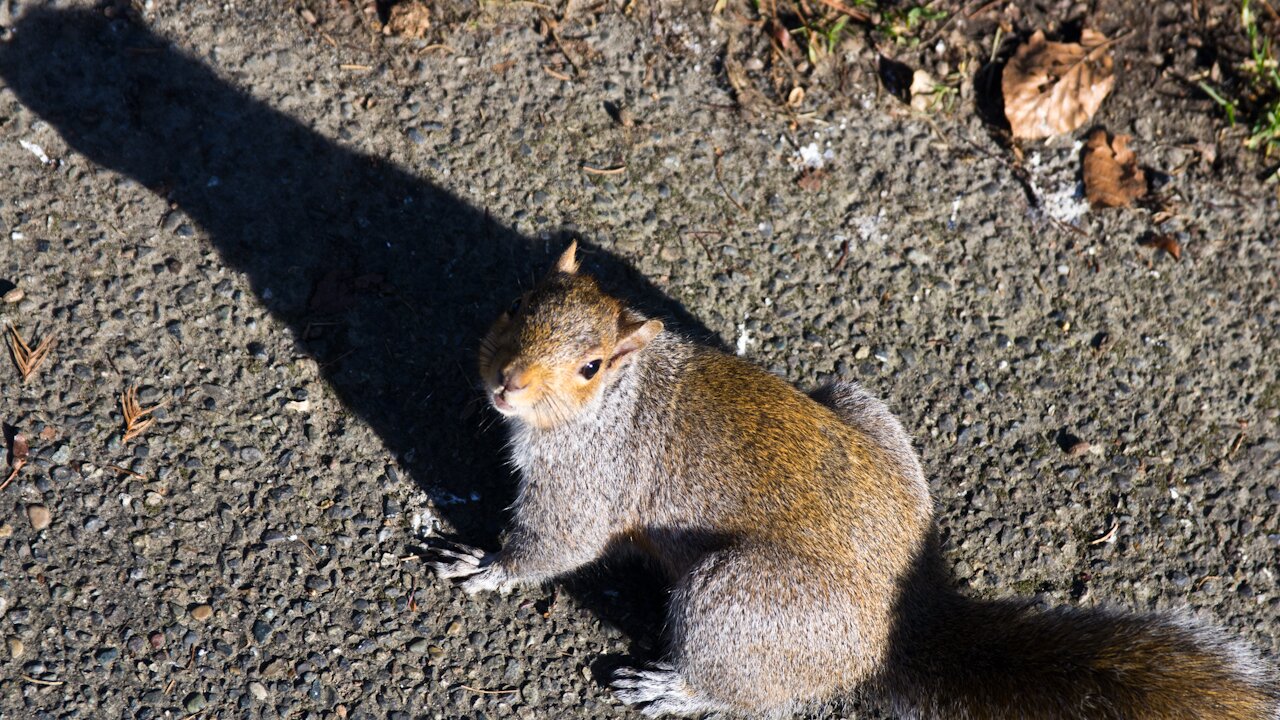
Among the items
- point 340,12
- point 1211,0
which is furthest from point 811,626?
point 1211,0

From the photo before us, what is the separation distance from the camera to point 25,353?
3430 millimetres

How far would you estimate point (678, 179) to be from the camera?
4035 mm

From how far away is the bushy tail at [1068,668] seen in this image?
276 cm

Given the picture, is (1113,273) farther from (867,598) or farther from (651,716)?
(651,716)

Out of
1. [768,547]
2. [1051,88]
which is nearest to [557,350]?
[768,547]

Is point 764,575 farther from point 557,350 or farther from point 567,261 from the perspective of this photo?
point 567,261

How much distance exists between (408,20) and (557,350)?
1.81 meters

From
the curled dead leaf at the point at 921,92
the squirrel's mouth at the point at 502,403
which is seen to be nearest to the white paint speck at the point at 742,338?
the squirrel's mouth at the point at 502,403

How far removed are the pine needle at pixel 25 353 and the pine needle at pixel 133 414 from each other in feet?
1.00

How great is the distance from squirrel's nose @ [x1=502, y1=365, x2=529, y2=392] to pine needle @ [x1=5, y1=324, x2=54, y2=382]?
1707mm

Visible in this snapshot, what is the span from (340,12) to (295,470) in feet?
6.02

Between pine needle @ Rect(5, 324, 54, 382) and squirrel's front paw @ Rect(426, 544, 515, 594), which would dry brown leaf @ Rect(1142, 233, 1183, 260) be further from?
pine needle @ Rect(5, 324, 54, 382)

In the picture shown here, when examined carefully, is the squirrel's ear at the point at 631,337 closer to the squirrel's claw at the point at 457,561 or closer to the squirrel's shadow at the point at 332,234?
the squirrel's shadow at the point at 332,234

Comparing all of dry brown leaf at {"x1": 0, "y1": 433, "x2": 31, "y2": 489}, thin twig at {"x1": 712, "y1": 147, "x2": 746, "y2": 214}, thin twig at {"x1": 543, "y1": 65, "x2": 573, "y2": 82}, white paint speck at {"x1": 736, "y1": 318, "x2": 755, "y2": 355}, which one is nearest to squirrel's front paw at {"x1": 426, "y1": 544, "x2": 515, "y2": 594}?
white paint speck at {"x1": 736, "y1": 318, "x2": 755, "y2": 355}
